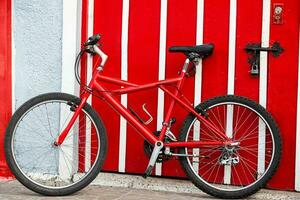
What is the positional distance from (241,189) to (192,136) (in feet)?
2.19

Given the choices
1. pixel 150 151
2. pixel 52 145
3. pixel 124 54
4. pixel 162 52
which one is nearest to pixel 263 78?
pixel 162 52

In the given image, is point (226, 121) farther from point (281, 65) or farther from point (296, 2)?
point (296, 2)

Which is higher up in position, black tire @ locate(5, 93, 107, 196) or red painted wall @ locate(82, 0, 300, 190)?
red painted wall @ locate(82, 0, 300, 190)

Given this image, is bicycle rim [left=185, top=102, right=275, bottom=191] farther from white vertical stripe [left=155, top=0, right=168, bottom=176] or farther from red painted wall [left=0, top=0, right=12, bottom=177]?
red painted wall [left=0, top=0, right=12, bottom=177]

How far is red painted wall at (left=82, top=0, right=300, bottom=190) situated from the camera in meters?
5.21

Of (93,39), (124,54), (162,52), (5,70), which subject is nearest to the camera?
(93,39)

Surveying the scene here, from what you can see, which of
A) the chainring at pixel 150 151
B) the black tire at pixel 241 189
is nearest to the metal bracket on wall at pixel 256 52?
the black tire at pixel 241 189

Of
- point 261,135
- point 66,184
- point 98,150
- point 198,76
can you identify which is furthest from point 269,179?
point 66,184

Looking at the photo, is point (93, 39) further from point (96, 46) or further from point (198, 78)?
point (198, 78)

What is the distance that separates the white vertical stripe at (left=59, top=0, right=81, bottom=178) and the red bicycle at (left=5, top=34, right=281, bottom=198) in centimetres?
5

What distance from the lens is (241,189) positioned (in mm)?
5113

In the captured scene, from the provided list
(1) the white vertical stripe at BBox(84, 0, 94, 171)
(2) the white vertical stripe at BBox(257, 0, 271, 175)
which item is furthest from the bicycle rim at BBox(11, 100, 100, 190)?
(2) the white vertical stripe at BBox(257, 0, 271, 175)

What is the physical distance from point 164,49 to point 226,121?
34.6 inches

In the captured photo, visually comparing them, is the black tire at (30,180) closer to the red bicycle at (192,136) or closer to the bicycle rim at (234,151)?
the red bicycle at (192,136)
